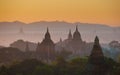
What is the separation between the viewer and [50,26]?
81.6ft

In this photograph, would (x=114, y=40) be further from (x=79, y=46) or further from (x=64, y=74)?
(x=64, y=74)

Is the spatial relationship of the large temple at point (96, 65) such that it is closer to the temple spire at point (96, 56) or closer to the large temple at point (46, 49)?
the temple spire at point (96, 56)

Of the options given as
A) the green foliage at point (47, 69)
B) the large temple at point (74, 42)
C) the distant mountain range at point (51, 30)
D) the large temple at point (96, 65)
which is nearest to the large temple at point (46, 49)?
the distant mountain range at point (51, 30)

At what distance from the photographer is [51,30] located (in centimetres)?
2561

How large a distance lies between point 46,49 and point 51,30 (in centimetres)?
143

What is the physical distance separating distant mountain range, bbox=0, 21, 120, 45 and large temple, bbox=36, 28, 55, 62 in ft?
1.53

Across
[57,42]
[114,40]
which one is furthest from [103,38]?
→ [57,42]

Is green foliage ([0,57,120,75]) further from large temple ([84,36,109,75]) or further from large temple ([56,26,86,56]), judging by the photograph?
large temple ([56,26,86,56])

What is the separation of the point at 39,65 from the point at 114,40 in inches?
443

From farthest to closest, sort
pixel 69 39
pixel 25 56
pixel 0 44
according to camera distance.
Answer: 1. pixel 69 39
2. pixel 0 44
3. pixel 25 56

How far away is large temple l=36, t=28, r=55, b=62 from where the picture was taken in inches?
911

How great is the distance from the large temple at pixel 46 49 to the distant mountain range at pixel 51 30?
1.53ft

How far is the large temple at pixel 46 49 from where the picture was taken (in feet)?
75.9

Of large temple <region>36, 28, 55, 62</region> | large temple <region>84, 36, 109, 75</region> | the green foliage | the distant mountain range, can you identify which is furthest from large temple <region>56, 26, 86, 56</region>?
large temple <region>84, 36, 109, 75</region>
